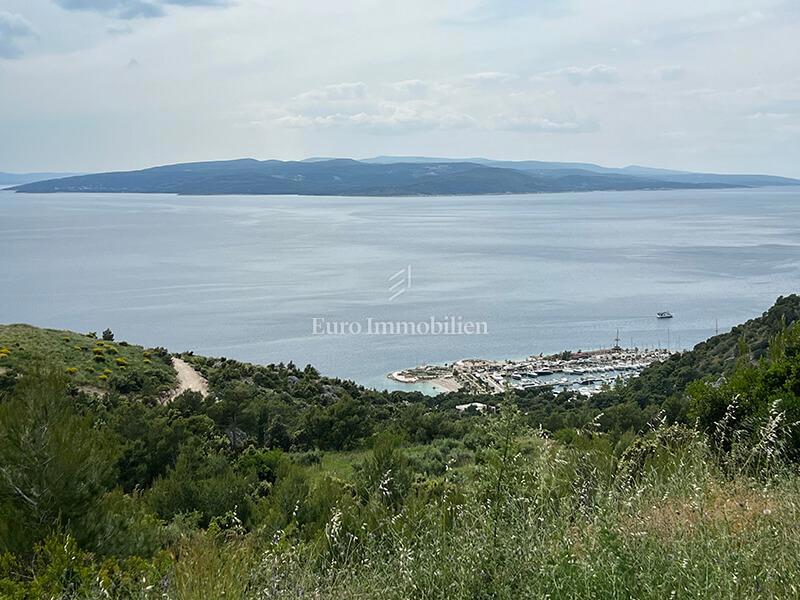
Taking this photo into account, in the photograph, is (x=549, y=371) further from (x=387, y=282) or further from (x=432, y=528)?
(x=432, y=528)

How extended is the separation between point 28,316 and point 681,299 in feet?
161

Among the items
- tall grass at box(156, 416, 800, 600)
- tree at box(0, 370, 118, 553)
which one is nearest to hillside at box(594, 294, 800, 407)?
tall grass at box(156, 416, 800, 600)

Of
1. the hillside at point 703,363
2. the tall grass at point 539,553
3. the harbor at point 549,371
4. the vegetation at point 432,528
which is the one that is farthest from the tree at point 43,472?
the harbor at point 549,371

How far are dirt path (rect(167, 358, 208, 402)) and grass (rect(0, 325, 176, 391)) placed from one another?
32cm

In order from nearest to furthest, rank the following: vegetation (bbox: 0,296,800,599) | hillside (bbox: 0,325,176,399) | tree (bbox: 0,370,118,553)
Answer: vegetation (bbox: 0,296,800,599)
tree (bbox: 0,370,118,553)
hillside (bbox: 0,325,176,399)

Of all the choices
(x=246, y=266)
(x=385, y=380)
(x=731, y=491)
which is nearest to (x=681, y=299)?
(x=385, y=380)

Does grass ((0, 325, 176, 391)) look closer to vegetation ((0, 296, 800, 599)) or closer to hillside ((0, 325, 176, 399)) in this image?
hillside ((0, 325, 176, 399))

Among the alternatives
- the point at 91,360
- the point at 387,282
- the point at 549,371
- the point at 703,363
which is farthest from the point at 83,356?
the point at 387,282

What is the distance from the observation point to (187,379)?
23.0 meters

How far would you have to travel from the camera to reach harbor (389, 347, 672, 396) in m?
33.5

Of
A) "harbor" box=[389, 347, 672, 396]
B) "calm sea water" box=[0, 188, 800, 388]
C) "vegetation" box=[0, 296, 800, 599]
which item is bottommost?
"harbor" box=[389, 347, 672, 396]

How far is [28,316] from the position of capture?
51.9 meters

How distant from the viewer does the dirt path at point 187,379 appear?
69.3 ft

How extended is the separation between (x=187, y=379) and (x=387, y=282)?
1731 inches
